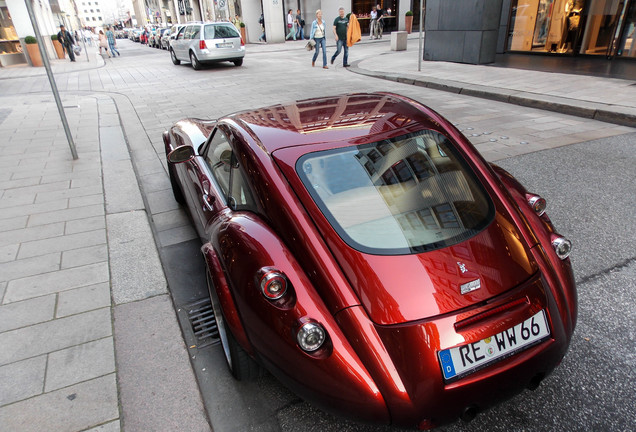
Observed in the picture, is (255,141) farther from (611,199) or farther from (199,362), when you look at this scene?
(611,199)

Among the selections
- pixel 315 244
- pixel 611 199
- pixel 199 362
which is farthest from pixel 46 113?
pixel 611 199

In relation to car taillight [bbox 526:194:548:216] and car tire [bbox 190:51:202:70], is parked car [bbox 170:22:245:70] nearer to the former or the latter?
car tire [bbox 190:51:202:70]

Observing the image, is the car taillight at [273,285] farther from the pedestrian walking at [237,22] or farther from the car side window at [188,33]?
the pedestrian walking at [237,22]

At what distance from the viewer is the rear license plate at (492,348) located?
1.56 m

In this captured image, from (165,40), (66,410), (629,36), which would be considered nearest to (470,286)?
(66,410)

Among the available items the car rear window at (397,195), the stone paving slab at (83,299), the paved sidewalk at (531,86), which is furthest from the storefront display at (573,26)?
the stone paving slab at (83,299)

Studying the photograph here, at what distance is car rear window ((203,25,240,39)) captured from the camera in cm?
1520

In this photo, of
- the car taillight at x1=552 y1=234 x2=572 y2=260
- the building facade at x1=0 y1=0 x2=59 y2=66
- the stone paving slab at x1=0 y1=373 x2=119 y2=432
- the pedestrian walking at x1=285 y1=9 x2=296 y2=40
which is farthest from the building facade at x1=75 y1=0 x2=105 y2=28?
the car taillight at x1=552 y1=234 x2=572 y2=260

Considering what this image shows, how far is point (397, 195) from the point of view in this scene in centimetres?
197

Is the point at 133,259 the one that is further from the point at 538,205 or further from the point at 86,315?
the point at 538,205

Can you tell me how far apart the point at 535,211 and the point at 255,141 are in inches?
65.9

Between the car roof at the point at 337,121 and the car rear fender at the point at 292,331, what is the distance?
0.52 meters

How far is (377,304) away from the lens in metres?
1.62

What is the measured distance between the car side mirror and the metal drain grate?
106cm
